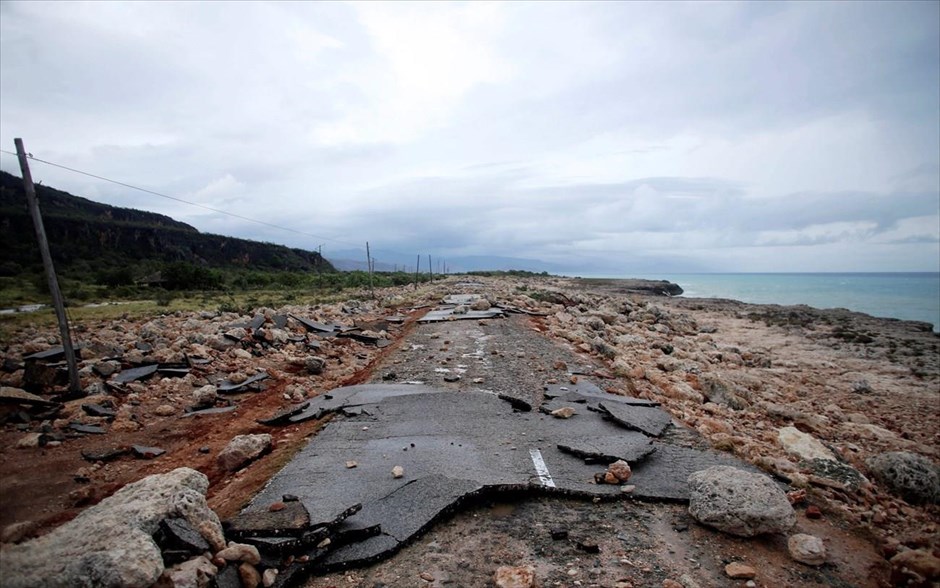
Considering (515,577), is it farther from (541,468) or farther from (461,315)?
(461,315)

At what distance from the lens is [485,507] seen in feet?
11.2

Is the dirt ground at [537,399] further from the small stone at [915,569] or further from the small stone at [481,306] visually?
the small stone at [481,306]

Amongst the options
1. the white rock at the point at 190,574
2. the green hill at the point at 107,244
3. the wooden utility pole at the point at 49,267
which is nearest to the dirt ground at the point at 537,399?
the white rock at the point at 190,574

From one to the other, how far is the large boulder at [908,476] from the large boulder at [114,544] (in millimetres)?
5843

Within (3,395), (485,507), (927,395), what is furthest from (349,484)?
(927,395)

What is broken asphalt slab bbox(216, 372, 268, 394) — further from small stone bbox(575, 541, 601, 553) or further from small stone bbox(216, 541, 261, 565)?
small stone bbox(575, 541, 601, 553)

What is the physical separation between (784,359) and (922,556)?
14.1 m

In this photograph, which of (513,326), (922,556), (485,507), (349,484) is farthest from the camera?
(513,326)

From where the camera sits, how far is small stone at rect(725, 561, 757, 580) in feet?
8.71

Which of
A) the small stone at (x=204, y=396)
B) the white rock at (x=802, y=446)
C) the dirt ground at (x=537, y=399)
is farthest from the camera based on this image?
the small stone at (x=204, y=396)

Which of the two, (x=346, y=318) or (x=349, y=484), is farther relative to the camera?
(x=346, y=318)

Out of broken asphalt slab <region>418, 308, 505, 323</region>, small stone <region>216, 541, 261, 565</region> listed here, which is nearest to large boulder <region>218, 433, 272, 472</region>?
small stone <region>216, 541, 261, 565</region>

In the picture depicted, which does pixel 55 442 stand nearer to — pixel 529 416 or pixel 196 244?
pixel 529 416

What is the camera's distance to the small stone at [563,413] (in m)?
5.23
